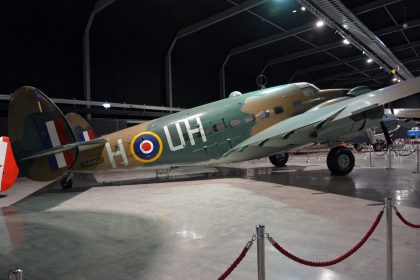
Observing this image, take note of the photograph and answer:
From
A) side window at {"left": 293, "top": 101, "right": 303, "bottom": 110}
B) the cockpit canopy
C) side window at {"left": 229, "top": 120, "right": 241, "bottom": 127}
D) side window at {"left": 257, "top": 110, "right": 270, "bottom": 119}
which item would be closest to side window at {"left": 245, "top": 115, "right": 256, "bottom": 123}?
side window at {"left": 257, "top": 110, "right": 270, "bottom": 119}

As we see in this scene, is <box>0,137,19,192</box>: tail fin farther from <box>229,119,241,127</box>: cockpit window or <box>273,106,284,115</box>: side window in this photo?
<box>273,106,284,115</box>: side window

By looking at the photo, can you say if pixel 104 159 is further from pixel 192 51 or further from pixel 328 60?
pixel 328 60

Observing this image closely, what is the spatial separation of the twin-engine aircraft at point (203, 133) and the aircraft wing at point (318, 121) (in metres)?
0.03

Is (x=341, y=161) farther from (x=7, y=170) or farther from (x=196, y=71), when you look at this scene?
(x=196, y=71)

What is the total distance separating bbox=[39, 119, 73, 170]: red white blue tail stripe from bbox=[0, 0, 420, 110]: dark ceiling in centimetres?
706

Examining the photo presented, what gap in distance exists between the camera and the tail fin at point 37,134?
6605mm

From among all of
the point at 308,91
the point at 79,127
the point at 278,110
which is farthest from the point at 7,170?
the point at 308,91

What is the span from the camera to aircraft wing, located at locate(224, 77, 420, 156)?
745 cm

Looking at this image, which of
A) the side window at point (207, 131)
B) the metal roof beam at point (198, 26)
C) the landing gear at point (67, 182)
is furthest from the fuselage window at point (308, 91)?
the landing gear at point (67, 182)

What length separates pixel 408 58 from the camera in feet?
93.9

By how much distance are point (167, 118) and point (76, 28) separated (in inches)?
316

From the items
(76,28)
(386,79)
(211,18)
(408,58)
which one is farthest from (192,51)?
(386,79)

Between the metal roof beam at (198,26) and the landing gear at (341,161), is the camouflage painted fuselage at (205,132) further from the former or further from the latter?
the metal roof beam at (198,26)

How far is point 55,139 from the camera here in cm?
727
